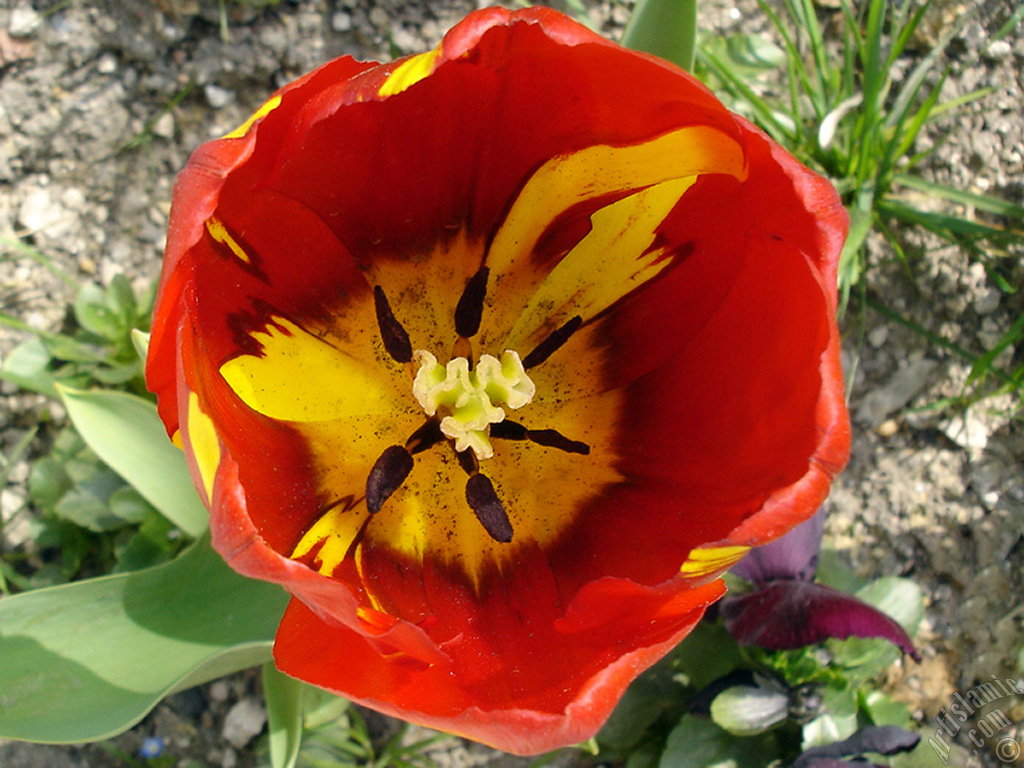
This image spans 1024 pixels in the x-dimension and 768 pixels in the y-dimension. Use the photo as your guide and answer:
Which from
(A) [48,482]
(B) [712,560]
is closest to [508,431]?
(B) [712,560]

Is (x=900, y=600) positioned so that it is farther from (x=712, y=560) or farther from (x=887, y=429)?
(x=712, y=560)

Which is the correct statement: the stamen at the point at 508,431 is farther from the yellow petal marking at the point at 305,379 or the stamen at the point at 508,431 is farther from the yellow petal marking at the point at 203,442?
the yellow petal marking at the point at 203,442

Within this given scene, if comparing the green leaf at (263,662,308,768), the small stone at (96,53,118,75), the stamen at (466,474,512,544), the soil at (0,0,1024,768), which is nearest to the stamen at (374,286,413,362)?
the stamen at (466,474,512,544)

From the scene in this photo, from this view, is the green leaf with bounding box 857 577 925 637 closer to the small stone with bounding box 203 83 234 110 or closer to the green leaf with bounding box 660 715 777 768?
the green leaf with bounding box 660 715 777 768

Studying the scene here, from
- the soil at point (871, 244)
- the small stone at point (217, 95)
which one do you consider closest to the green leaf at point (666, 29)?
the soil at point (871, 244)

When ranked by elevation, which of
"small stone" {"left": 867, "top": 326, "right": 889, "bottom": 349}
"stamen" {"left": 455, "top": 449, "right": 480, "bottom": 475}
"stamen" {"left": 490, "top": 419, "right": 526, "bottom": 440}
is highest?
"stamen" {"left": 490, "top": 419, "right": 526, "bottom": 440}

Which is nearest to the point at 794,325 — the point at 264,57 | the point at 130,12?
the point at 264,57
